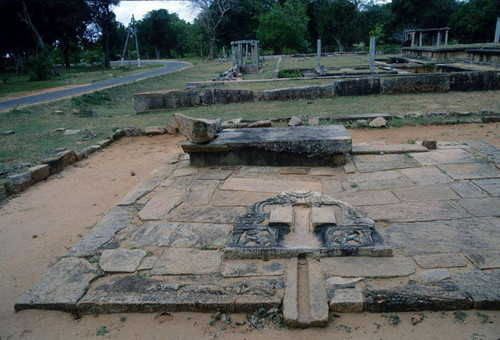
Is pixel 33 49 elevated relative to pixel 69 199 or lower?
elevated

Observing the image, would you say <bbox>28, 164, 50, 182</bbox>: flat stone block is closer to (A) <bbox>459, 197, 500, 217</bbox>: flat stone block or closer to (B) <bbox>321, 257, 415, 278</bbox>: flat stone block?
(B) <bbox>321, 257, 415, 278</bbox>: flat stone block

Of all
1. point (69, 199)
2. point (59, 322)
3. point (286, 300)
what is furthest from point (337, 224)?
point (69, 199)

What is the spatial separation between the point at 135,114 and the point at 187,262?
9.91m

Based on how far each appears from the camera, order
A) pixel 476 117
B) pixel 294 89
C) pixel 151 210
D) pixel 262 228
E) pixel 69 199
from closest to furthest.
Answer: pixel 262 228
pixel 151 210
pixel 69 199
pixel 476 117
pixel 294 89

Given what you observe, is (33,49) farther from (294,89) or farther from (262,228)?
(262,228)

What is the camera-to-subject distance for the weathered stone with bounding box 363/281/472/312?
2.38m

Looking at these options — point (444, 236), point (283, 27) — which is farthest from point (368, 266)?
point (283, 27)

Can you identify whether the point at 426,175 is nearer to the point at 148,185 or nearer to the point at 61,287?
the point at 148,185

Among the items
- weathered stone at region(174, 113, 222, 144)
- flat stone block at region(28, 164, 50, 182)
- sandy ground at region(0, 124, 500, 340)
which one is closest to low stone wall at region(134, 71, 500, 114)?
sandy ground at region(0, 124, 500, 340)

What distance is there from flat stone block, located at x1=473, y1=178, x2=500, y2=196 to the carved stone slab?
1.63m

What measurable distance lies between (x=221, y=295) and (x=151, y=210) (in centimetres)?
186

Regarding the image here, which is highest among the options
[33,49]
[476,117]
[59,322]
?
[33,49]

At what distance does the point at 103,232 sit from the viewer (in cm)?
376

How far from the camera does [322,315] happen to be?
92.7 inches
